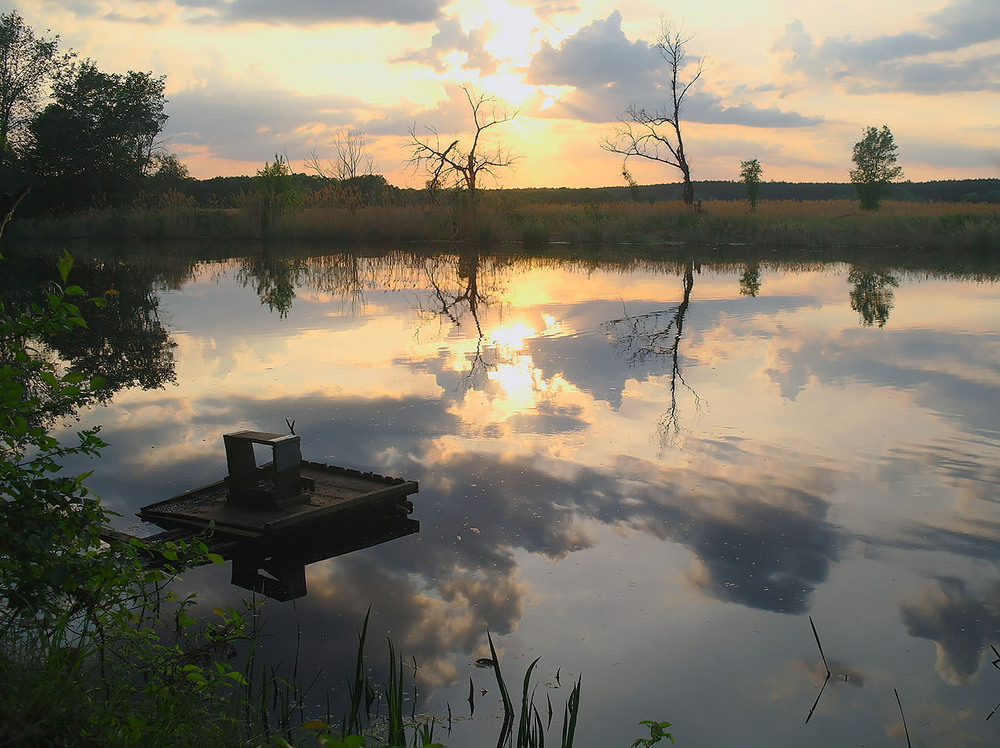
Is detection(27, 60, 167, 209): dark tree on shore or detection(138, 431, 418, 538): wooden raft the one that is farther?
detection(27, 60, 167, 209): dark tree on shore

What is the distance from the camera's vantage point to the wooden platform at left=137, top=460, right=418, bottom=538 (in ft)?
19.8

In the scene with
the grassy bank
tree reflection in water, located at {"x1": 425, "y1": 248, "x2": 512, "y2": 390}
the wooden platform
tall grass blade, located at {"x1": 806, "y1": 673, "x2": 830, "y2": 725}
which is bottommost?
tall grass blade, located at {"x1": 806, "y1": 673, "x2": 830, "y2": 725}

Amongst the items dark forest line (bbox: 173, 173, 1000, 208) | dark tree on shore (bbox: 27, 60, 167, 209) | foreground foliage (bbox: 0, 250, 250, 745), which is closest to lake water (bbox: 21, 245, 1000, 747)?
foreground foliage (bbox: 0, 250, 250, 745)

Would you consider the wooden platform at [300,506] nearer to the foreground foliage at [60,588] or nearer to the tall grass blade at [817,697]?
the foreground foliage at [60,588]

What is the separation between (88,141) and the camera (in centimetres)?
4294

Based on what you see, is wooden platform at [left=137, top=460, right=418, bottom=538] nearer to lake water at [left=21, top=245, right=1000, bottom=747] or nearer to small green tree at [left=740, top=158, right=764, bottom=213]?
lake water at [left=21, top=245, right=1000, bottom=747]

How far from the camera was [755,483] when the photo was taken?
749 centimetres

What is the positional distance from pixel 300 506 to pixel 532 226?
115 ft

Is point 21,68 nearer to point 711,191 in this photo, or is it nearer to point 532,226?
point 532,226

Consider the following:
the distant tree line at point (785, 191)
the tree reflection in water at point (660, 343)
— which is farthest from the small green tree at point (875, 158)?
the tree reflection in water at point (660, 343)

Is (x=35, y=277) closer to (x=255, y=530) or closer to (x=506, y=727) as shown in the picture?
(x=255, y=530)

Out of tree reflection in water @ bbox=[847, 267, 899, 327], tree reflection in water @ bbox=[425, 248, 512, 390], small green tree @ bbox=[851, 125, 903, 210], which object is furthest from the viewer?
small green tree @ bbox=[851, 125, 903, 210]

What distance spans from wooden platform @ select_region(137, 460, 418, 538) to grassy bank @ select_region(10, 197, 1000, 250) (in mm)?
32948

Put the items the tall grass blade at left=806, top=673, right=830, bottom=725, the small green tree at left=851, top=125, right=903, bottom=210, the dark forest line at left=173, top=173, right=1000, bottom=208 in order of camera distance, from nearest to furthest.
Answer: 1. the tall grass blade at left=806, top=673, right=830, bottom=725
2. the small green tree at left=851, top=125, right=903, bottom=210
3. the dark forest line at left=173, top=173, right=1000, bottom=208
